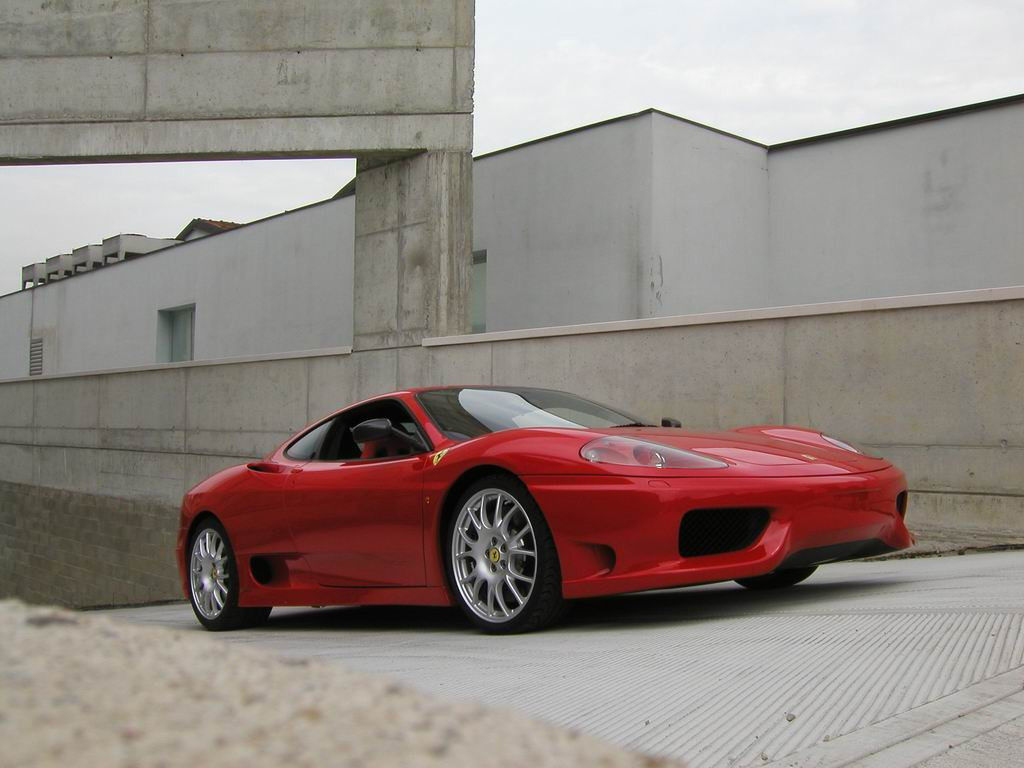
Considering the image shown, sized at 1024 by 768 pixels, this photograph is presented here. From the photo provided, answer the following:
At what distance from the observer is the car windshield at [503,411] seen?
17.6 ft

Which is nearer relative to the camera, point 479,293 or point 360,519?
point 360,519

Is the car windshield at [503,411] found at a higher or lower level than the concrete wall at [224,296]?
lower

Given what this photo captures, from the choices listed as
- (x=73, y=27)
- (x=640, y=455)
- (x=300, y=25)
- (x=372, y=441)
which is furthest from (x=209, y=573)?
(x=73, y=27)

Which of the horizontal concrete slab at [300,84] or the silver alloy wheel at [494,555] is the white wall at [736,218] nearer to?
the horizontal concrete slab at [300,84]

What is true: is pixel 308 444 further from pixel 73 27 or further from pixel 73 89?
pixel 73 27

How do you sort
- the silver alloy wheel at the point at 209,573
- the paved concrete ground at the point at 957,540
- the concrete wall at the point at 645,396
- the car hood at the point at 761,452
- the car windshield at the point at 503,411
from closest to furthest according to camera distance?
1. the car hood at the point at 761,452
2. the car windshield at the point at 503,411
3. the silver alloy wheel at the point at 209,573
4. the paved concrete ground at the point at 957,540
5. the concrete wall at the point at 645,396

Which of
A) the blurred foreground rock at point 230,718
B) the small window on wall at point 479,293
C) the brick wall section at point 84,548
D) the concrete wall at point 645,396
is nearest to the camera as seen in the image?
the blurred foreground rock at point 230,718

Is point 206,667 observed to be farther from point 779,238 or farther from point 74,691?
point 779,238

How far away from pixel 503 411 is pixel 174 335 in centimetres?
2566

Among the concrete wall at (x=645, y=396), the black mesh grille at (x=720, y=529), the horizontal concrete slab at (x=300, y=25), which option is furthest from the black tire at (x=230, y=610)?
the horizontal concrete slab at (x=300, y=25)

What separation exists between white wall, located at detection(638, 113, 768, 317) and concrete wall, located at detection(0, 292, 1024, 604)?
4973 millimetres

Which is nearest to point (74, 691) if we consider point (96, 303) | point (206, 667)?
point (206, 667)

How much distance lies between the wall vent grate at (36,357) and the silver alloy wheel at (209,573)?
103 ft

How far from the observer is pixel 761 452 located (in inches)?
201
